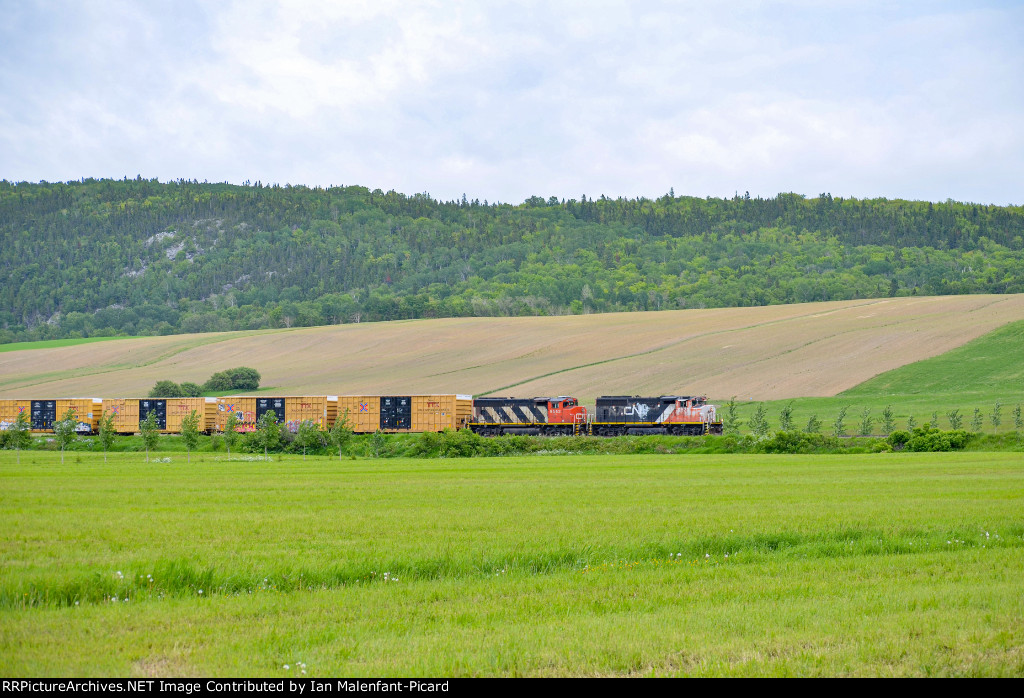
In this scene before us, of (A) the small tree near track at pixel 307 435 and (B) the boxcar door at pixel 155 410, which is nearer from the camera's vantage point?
(A) the small tree near track at pixel 307 435

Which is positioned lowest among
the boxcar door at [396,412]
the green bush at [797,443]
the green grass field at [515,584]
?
the green bush at [797,443]

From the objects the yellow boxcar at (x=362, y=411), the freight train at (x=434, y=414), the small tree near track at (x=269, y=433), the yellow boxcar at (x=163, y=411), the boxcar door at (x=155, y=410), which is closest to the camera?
the small tree near track at (x=269, y=433)

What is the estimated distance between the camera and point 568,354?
123438mm

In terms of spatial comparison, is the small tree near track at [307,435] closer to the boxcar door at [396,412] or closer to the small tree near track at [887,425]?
the boxcar door at [396,412]

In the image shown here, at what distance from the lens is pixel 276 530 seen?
19172 millimetres

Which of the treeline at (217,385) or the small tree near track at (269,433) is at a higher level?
the treeline at (217,385)

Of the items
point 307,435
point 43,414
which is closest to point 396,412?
point 307,435

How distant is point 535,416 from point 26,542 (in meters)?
61.3

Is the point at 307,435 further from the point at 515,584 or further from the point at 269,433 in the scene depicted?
the point at 515,584

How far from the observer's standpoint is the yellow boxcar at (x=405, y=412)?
75.7 meters

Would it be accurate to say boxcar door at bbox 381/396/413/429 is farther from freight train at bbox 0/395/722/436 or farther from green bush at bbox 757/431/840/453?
green bush at bbox 757/431/840/453

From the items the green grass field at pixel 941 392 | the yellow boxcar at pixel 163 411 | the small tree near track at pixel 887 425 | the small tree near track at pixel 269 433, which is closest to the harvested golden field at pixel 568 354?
the green grass field at pixel 941 392

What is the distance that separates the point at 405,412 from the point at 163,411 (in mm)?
22570
